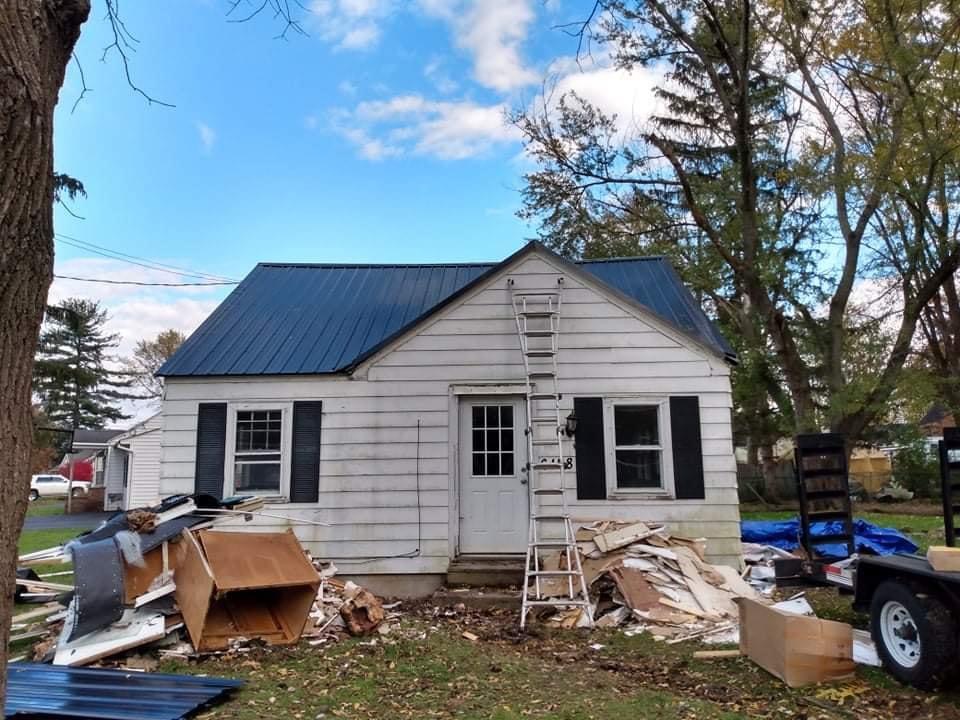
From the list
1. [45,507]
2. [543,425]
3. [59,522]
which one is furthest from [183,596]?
[45,507]

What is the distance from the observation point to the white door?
851 centimetres

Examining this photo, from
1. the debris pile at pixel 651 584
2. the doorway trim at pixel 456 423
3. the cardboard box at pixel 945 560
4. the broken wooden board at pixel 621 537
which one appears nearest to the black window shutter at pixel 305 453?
the doorway trim at pixel 456 423

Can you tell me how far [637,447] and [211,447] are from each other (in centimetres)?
552


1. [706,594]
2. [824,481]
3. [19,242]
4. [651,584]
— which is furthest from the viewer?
[824,481]

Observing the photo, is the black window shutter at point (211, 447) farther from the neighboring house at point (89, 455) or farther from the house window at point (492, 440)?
the neighboring house at point (89, 455)

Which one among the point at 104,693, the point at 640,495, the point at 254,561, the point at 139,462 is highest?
the point at 139,462

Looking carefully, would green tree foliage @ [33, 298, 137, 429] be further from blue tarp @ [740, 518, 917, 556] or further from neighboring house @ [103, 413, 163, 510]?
blue tarp @ [740, 518, 917, 556]

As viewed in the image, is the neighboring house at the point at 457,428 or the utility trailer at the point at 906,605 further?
the neighboring house at the point at 457,428

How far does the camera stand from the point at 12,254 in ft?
7.73

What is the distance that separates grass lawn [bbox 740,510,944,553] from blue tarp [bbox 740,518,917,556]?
19.7 inches

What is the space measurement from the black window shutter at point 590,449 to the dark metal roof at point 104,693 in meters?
4.70

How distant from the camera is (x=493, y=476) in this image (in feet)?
28.4

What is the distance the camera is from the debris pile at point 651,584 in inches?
271

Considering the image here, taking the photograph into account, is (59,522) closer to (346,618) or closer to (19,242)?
(346,618)
